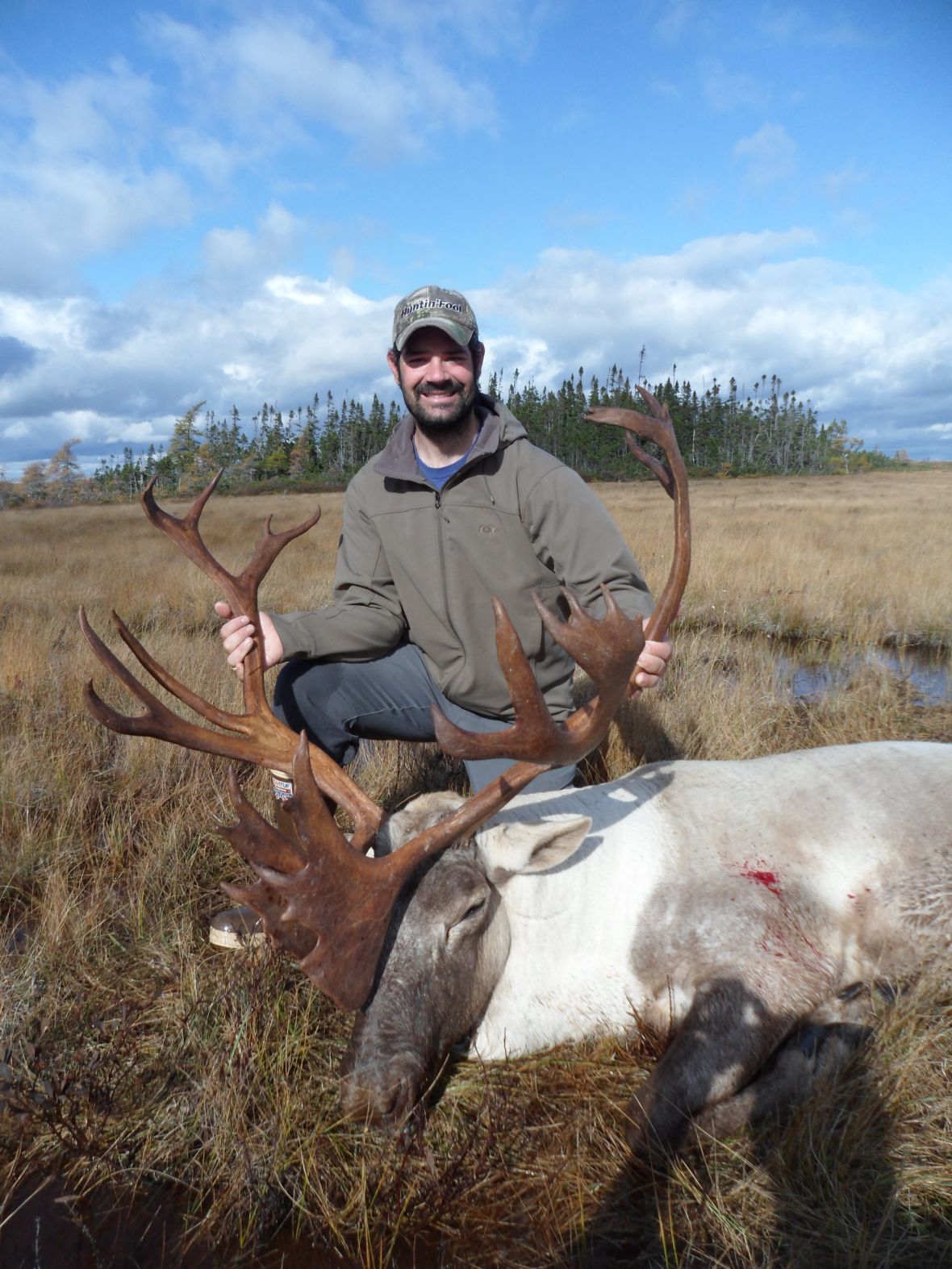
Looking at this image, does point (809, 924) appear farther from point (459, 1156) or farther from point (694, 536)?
point (694, 536)

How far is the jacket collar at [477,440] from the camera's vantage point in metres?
4.07

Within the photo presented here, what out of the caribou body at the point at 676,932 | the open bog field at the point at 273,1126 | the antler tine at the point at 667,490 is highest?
the antler tine at the point at 667,490

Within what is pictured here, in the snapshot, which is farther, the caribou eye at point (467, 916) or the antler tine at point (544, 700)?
the caribou eye at point (467, 916)

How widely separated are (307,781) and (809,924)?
1900mm

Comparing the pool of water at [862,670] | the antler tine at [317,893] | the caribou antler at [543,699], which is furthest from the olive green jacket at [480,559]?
the pool of water at [862,670]

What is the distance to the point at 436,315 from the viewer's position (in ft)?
13.5

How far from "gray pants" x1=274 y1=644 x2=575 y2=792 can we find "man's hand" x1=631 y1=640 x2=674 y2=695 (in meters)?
1.05

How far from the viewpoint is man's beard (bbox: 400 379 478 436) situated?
4129 mm

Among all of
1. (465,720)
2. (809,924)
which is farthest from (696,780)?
(465,720)

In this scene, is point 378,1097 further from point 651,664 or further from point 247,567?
point 247,567

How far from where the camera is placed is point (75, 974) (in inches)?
124

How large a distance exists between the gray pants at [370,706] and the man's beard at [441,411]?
1.27 m

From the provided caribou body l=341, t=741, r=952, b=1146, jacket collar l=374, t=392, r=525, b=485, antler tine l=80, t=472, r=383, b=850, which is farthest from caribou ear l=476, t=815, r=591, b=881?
jacket collar l=374, t=392, r=525, b=485

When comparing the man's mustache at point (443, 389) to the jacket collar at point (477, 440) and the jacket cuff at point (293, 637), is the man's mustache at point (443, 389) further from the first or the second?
the jacket cuff at point (293, 637)
